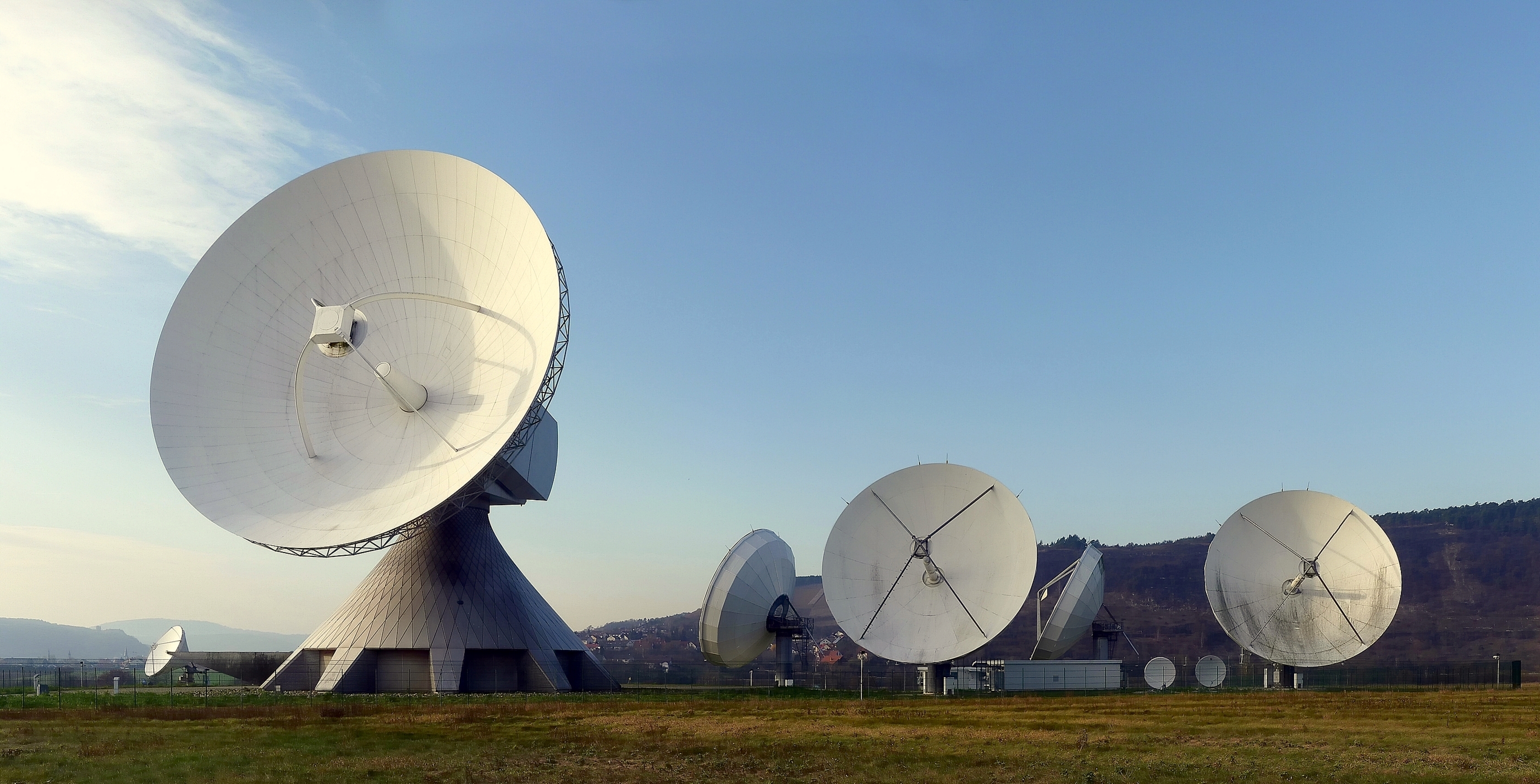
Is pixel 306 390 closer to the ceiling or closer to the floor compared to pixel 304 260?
closer to the floor

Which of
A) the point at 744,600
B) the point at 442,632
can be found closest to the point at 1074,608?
the point at 744,600

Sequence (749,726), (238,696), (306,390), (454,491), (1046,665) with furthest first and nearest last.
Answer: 1. (1046,665)
2. (238,696)
3. (306,390)
4. (454,491)
5. (749,726)

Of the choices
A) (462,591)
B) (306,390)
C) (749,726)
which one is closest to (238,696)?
(462,591)

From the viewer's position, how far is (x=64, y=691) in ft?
195

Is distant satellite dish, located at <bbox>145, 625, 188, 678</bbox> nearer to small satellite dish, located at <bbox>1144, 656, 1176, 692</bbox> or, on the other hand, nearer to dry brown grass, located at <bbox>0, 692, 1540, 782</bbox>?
dry brown grass, located at <bbox>0, 692, 1540, 782</bbox>

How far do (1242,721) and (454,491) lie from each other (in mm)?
Result: 28577

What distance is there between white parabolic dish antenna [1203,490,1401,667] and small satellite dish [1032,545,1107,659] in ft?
20.9

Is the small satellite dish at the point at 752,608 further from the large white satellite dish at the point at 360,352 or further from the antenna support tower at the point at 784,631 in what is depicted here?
the large white satellite dish at the point at 360,352

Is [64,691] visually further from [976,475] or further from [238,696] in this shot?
[976,475]

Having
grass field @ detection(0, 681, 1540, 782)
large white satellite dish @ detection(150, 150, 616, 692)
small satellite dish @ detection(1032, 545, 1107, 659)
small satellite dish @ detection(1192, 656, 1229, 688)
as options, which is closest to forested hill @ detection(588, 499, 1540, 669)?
small satellite dish @ detection(1192, 656, 1229, 688)

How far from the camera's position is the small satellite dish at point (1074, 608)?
6334 cm

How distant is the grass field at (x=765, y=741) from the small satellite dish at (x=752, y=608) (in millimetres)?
14027

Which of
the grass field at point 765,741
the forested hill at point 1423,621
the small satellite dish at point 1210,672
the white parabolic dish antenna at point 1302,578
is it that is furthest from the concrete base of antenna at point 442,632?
the forested hill at point 1423,621

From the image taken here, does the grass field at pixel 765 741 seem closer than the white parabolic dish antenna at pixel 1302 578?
Yes
